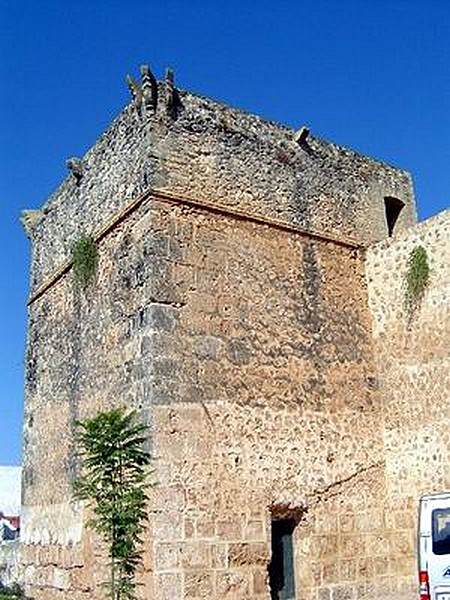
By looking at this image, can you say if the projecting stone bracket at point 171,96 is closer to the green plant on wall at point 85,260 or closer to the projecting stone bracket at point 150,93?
the projecting stone bracket at point 150,93

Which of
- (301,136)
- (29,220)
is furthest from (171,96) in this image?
(29,220)

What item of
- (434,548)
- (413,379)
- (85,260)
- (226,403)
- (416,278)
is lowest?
Answer: (434,548)

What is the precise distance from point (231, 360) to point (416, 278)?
11.2 ft

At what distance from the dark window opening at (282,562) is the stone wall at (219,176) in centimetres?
451

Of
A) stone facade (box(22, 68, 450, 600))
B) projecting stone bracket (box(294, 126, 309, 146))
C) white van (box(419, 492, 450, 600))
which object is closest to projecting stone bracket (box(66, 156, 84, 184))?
stone facade (box(22, 68, 450, 600))

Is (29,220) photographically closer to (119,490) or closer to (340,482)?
(119,490)

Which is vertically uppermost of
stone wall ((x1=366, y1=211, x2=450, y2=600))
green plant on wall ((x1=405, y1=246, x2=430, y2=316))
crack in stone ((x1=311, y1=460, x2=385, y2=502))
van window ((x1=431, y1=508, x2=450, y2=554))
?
green plant on wall ((x1=405, y1=246, x2=430, y2=316))

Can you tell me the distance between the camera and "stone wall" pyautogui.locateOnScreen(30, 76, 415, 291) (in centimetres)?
988

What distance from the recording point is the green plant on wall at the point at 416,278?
35.7ft

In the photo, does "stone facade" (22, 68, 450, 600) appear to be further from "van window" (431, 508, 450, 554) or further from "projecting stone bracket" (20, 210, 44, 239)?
"van window" (431, 508, 450, 554)

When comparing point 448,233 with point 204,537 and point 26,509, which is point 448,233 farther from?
point 26,509

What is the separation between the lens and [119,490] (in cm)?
834

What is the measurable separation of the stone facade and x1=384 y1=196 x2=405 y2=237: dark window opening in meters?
0.82

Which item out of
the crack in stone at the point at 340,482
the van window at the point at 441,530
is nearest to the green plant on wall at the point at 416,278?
the crack in stone at the point at 340,482
